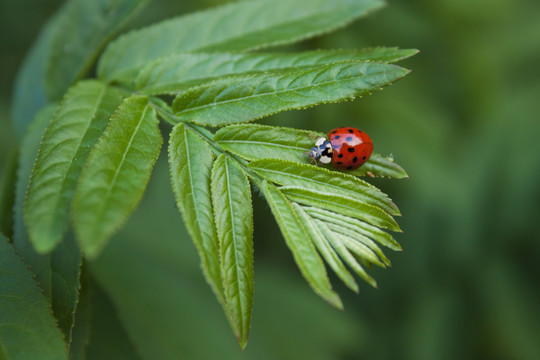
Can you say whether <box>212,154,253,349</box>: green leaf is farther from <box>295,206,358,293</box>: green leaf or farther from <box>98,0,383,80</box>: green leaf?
<box>98,0,383,80</box>: green leaf

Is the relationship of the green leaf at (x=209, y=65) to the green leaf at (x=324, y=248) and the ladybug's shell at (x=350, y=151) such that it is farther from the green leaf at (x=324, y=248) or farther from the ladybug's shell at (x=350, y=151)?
the green leaf at (x=324, y=248)

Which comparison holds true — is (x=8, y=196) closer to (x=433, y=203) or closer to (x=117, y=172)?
(x=117, y=172)

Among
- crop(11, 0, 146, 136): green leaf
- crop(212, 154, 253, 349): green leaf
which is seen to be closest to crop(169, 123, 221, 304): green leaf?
crop(212, 154, 253, 349): green leaf

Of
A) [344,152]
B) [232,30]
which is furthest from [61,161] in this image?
[232,30]

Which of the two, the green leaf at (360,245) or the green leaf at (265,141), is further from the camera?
the green leaf at (265,141)

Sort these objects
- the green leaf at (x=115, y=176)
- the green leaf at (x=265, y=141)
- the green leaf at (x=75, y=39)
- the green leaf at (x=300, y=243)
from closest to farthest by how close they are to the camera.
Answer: the green leaf at (x=115, y=176) → the green leaf at (x=300, y=243) → the green leaf at (x=265, y=141) → the green leaf at (x=75, y=39)

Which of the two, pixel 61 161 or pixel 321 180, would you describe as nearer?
pixel 61 161

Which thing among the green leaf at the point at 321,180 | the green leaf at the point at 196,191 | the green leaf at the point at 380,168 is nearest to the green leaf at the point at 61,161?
the green leaf at the point at 196,191
